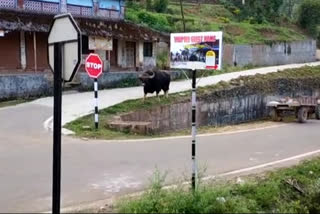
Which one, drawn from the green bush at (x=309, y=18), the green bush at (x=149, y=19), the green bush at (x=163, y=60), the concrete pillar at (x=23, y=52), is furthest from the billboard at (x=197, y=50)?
the green bush at (x=309, y=18)

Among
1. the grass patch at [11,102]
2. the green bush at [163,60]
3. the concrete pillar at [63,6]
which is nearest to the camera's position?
the grass patch at [11,102]

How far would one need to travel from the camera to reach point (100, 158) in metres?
11.7

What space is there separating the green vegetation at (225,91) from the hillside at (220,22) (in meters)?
10.2

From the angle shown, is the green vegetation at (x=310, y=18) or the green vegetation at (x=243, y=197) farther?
the green vegetation at (x=310, y=18)

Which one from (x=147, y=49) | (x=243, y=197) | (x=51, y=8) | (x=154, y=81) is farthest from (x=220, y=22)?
(x=243, y=197)

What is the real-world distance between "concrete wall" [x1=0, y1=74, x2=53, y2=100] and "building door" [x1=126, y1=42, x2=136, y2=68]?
449 inches

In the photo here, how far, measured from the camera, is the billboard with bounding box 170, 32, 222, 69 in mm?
7828

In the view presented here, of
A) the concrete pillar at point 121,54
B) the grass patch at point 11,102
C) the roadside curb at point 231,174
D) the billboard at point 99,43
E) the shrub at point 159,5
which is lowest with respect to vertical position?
the grass patch at point 11,102

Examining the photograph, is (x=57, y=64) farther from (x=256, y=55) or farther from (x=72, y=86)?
(x=256, y=55)

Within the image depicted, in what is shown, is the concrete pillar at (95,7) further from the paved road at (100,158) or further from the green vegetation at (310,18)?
the green vegetation at (310,18)

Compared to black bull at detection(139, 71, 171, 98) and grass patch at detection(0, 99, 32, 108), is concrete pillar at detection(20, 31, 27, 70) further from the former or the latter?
black bull at detection(139, 71, 171, 98)

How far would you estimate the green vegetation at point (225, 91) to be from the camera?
1577 centimetres

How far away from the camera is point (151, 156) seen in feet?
39.8

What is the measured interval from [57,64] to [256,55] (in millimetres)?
39985
